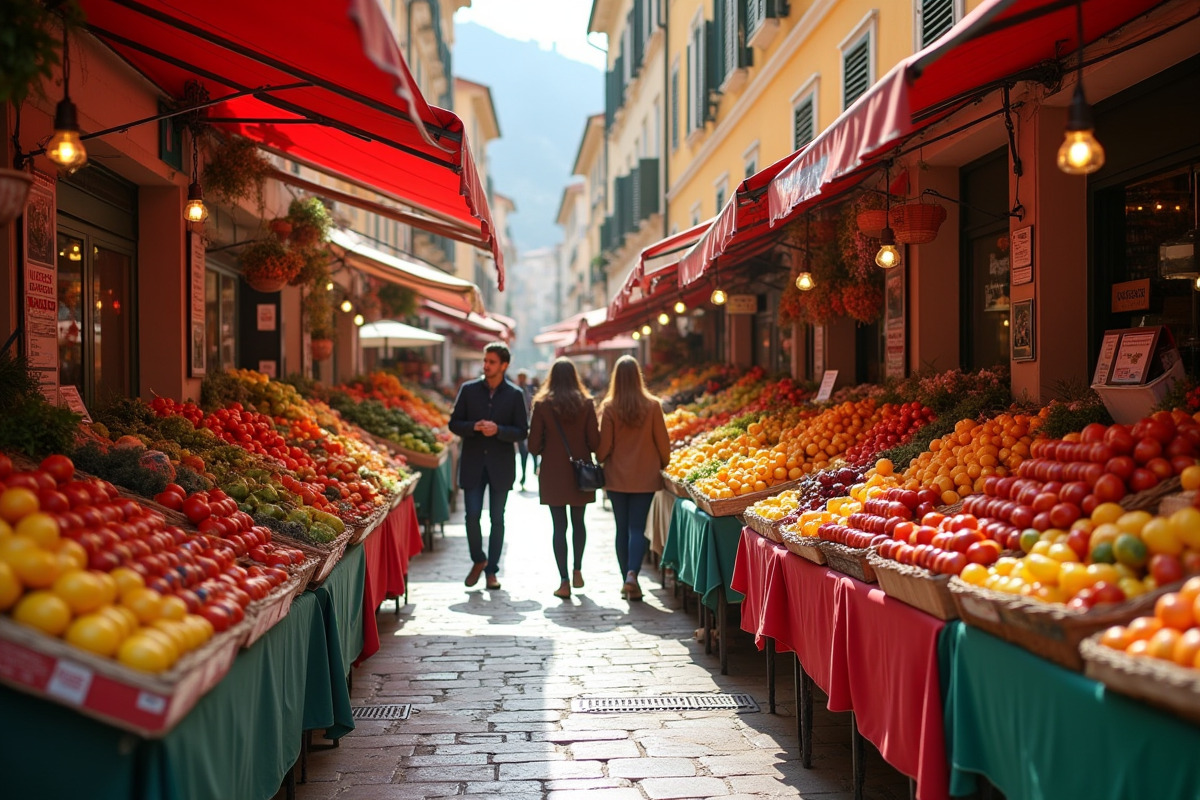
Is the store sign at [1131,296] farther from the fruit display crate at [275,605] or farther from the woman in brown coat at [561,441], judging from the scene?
the fruit display crate at [275,605]

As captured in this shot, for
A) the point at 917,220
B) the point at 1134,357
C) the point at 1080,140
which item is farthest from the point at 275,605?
the point at 917,220

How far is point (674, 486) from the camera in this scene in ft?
29.6

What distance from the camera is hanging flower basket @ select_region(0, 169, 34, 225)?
126 inches

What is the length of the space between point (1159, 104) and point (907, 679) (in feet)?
12.8

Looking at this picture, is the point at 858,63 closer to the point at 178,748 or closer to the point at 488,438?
the point at 488,438

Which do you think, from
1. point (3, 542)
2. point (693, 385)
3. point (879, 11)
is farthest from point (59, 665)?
point (693, 385)

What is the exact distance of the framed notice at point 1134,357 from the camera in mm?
5445

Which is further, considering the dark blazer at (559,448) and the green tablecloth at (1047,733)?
the dark blazer at (559,448)

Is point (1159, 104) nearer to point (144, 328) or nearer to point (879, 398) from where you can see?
point (879, 398)

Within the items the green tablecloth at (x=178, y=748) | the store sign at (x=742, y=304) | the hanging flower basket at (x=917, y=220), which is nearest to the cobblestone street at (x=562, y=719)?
the green tablecloth at (x=178, y=748)

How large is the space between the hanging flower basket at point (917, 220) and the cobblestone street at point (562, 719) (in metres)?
3.22

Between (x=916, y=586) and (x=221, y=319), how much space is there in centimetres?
985

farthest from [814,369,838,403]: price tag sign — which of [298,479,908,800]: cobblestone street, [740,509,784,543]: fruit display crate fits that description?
[740,509,784,543]: fruit display crate

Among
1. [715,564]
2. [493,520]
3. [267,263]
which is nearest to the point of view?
[715,564]
